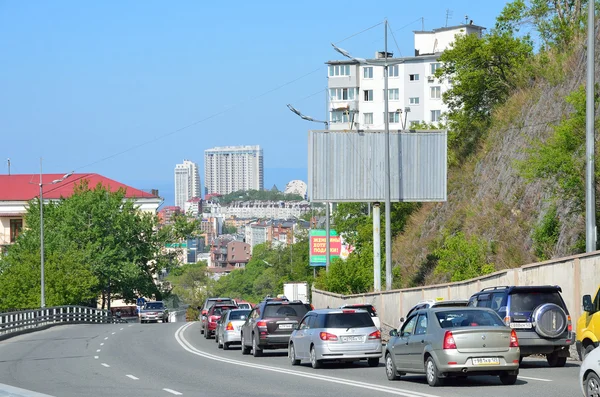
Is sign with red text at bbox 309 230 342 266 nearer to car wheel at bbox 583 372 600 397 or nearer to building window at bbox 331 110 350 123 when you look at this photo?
building window at bbox 331 110 350 123

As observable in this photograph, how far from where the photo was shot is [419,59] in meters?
122

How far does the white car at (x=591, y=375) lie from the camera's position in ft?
44.7

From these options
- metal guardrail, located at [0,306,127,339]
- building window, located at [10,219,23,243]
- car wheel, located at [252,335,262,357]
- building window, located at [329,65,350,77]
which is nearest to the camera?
car wheel, located at [252,335,262,357]

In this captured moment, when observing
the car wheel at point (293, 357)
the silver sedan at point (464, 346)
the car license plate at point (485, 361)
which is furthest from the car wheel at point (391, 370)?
the car wheel at point (293, 357)

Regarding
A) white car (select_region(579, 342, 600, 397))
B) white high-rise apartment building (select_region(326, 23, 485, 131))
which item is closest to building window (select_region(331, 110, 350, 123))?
white high-rise apartment building (select_region(326, 23, 485, 131))

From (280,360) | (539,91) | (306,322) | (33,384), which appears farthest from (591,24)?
(539,91)

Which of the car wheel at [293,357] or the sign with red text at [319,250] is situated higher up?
the sign with red text at [319,250]

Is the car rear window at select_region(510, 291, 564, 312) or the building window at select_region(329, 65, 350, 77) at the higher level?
the building window at select_region(329, 65, 350, 77)

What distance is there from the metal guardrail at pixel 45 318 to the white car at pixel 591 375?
114ft

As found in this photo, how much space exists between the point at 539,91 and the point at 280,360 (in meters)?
26.5

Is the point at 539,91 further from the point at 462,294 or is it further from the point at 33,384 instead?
the point at 33,384

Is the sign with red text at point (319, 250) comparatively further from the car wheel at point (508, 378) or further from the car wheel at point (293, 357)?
the car wheel at point (508, 378)

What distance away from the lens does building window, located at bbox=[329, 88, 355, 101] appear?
411ft

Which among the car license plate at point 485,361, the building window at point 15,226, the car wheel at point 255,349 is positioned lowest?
the car wheel at point 255,349
